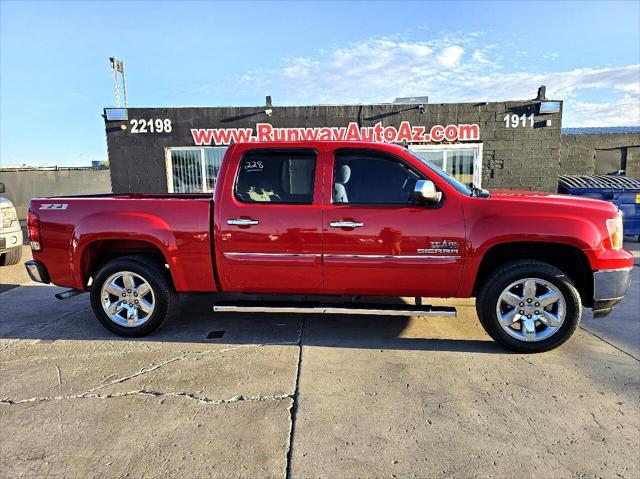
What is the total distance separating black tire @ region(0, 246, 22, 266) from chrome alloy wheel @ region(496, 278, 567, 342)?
8.57 meters

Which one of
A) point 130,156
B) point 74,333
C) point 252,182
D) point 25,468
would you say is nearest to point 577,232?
point 252,182

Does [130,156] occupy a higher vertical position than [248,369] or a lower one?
higher

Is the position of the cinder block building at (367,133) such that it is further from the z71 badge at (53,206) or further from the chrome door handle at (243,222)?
the chrome door handle at (243,222)

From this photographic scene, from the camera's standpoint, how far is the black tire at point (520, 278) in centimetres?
371

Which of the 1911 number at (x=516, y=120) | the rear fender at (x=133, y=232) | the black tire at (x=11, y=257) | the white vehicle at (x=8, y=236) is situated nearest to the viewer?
the rear fender at (x=133, y=232)

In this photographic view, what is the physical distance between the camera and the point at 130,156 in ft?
39.2

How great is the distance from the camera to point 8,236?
24.8ft

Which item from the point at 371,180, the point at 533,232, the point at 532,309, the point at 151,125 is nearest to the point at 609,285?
the point at 532,309

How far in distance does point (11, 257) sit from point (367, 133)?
9052 millimetres

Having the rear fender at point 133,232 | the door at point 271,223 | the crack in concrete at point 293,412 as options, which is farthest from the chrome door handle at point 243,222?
the crack in concrete at point 293,412

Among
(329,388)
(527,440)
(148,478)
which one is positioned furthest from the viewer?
(329,388)

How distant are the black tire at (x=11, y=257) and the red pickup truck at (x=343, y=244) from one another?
4.55 meters

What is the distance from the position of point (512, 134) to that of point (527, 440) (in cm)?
1091

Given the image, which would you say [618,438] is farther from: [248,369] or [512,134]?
[512,134]
